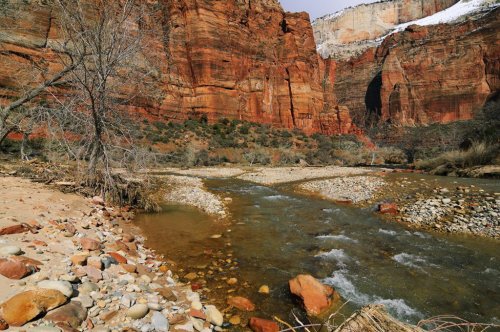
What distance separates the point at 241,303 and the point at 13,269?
9.66 ft

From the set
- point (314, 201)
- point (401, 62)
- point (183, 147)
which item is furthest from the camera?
point (401, 62)

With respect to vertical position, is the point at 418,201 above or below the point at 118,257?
below

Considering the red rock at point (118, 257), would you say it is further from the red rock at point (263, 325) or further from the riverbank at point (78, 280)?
the red rock at point (263, 325)

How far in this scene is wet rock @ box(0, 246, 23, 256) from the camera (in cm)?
399

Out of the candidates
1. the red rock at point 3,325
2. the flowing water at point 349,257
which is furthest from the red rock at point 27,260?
the flowing water at point 349,257

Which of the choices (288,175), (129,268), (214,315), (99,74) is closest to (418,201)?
(214,315)

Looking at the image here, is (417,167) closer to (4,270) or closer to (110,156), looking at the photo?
(110,156)

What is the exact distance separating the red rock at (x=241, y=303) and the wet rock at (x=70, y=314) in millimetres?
2034

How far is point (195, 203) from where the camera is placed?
1195 cm

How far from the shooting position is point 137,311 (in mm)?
3547

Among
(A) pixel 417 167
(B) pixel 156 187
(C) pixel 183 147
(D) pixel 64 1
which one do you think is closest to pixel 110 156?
(D) pixel 64 1

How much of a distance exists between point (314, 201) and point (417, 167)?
19520 mm

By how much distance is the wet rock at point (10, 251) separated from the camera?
399cm

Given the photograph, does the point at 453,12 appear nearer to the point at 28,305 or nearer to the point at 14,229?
the point at 14,229
